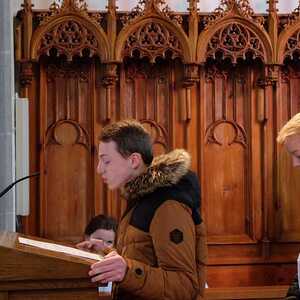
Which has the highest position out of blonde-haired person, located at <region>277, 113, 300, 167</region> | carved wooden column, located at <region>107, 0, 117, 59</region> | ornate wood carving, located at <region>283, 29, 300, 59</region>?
carved wooden column, located at <region>107, 0, 117, 59</region>

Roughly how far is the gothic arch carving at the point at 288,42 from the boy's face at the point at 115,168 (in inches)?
145

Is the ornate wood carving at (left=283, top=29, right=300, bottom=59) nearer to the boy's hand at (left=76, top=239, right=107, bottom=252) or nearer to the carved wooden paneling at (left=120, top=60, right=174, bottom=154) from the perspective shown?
the carved wooden paneling at (left=120, top=60, right=174, bottom=154)

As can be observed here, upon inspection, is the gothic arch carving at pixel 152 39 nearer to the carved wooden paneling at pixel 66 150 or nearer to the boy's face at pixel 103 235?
the carved wooden paneling at pixel 66 150

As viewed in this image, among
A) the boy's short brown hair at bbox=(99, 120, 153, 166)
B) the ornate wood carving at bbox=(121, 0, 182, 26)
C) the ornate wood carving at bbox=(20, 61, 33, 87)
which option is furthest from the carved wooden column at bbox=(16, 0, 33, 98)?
the boy's short brown hair at bbox=(99, 120, 153, 166)

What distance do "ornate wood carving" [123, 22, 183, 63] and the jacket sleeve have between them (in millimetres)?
3555

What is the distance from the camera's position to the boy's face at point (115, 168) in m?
2.62

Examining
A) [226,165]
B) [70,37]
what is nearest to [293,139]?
[70,37]

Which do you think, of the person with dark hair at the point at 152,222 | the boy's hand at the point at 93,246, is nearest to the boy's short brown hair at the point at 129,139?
the person with dark hair at the point at 152,222

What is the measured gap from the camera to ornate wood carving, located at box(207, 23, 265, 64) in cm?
600

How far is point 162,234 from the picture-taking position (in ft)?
8.04

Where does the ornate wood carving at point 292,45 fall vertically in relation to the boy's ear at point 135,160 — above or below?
above

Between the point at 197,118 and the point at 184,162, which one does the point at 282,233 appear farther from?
the point at 184,162

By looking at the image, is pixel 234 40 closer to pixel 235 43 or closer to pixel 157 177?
pixel 235 43

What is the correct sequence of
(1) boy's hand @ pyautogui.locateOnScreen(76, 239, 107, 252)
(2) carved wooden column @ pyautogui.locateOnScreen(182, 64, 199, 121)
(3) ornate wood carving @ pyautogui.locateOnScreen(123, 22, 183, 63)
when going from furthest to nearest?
1. (2) carved wooden column @ pyautogui.locateOnScreen(182, 64, 199, 121)
2. (3) ornate wood carving @ pyautogui.locateOnScreen(123, 22, 183, 63)
3. (1) boy's hand @ pyautogui.locateOnScreen(76, 239, 107, 252)
